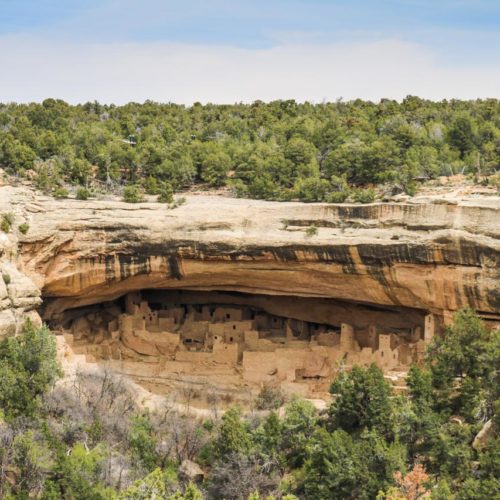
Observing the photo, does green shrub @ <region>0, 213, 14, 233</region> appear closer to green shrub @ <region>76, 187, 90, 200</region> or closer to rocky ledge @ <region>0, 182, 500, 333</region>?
rocky ledge @ <region>0, 182, 500, 333</region>

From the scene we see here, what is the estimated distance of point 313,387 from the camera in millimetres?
26312

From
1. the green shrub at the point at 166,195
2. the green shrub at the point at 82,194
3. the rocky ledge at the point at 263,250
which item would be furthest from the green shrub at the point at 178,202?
the green shrub at the point at 82,194

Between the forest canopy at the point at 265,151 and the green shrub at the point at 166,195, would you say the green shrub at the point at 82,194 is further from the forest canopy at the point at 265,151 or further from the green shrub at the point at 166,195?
the green shrub at the point at 166,195

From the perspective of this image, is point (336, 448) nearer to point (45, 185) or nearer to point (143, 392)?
point (143, 392)

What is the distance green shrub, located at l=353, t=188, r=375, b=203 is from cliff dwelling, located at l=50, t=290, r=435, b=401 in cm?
353

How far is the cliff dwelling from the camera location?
26.8 meters

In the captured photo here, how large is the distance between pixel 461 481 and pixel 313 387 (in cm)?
797

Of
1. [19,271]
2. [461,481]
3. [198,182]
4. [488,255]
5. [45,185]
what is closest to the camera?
[461,481]

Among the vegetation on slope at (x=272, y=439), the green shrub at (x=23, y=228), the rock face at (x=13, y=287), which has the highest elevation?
the green shrub at (x=23, y=228)

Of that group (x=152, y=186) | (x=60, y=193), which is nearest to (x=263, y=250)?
(x=152, y=186)

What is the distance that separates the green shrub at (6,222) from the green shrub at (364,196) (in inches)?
363

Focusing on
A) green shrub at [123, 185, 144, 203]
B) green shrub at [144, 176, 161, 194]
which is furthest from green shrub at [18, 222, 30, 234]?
green shrub at [144, 176, 161, 194]

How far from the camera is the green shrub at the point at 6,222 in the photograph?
81.9 ft

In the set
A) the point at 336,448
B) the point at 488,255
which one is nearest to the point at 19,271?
the point at 336,448
